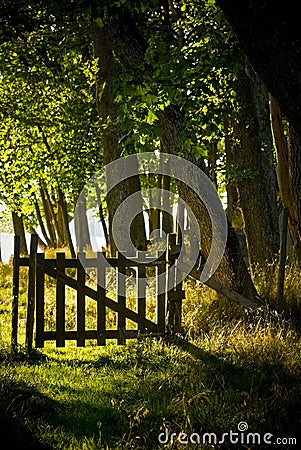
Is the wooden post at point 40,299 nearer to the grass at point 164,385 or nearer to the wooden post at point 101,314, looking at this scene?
the grass at point 164,385

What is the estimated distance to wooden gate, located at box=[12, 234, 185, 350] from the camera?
10.5m

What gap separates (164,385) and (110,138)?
10.1 m

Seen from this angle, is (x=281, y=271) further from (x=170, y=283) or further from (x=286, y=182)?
(x=170, y=283)

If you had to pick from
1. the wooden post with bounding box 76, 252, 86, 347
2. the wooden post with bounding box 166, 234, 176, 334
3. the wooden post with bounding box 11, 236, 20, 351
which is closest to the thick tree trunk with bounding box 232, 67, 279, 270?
the wooden post with bounding box 166, 234, 176, 334

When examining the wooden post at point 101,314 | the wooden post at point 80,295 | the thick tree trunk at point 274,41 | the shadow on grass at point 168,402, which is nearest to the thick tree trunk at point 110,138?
the wooden post at point 80,295

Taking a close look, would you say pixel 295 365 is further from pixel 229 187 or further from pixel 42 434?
pixel 229 187

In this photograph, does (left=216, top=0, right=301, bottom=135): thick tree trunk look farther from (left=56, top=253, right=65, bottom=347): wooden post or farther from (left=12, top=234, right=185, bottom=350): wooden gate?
(left=56, top=253, right=65, bottom=347): wooden post

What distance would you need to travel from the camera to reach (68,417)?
6723 mm

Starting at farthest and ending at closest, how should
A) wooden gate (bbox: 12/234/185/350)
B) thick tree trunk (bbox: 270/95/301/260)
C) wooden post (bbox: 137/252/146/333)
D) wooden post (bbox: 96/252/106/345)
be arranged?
thick tree trunk (bbox: 270/95/301/260) < wooden post (bbox: 137/252/146/333) < wooden post (bbox: 96/252/106/345) < wooden gate (bbox: 12/234/185/350)

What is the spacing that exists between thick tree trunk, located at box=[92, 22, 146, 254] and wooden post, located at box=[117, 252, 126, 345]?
5.93 metres

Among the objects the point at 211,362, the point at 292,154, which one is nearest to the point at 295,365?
the point at 211,362

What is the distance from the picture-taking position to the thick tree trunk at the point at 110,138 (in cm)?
1648

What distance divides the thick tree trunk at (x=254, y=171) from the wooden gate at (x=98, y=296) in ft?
16.8

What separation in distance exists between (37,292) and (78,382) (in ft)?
8.09
